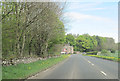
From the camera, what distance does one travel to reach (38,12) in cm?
1808

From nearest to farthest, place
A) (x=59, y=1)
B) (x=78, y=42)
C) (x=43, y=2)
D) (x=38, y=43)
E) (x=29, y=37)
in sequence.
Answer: (x=43, y=2) → (x=59, y=1) → (x=29, y=37) → (x=38, y=43) → (x=78, y=42)

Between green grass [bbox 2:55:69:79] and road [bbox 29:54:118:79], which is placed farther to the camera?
road [bbox 29:54:118:79]

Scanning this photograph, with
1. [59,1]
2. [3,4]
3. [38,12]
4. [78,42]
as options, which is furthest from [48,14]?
[78,42]

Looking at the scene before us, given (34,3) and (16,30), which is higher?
(34,3)

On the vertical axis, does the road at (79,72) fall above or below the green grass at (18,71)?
below

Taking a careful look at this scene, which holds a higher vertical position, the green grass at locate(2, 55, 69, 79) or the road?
the green grass at locate(2, 55, 69, 79)

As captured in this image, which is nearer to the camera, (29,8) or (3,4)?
(3,4)

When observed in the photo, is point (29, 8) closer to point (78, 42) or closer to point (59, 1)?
point (59, 1)

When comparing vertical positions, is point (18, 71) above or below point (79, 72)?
above

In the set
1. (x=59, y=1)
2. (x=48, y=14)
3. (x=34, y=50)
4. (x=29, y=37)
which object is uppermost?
(x=59, y=1)

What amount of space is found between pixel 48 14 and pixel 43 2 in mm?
1556

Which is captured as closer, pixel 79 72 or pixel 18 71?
pixel 18 71

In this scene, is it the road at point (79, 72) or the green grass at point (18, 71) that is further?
the road at point (79, 72)

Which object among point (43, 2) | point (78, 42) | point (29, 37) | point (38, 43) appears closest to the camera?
point (43, 2)
